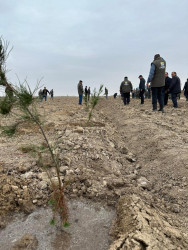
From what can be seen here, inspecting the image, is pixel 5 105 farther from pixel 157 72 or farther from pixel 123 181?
pixel 157 72

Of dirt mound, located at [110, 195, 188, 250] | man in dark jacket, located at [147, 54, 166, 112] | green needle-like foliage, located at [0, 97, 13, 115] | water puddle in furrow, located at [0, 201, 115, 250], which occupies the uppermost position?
man in dark jacket, located at [147, 54, 166, 112]

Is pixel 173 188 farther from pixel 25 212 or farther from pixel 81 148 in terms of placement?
pixel 25 212

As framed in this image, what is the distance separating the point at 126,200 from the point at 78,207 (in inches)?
26.8

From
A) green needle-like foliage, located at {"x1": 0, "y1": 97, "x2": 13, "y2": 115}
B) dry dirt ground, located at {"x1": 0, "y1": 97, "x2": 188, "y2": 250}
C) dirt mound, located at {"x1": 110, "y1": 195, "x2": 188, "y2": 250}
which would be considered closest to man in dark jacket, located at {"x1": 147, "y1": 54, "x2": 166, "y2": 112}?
dry dirt ground, located at {"x1": 0, "y1": 97, "x2": 188, "y2": 250}

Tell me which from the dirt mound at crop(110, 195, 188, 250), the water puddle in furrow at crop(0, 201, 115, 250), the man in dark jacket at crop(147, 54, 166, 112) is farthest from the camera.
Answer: the man in dark jacket at crop(147, 54, 166, 112)

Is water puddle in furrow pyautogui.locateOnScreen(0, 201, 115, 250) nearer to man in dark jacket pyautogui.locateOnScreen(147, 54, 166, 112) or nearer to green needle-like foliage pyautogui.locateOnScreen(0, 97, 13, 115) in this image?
green needle-like foliage pyautogui.locateOnScreen(0, 97, 13, 115)

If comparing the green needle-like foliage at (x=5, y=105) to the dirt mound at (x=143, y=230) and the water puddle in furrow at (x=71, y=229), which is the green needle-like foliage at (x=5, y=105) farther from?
the dirt mound at (x=143, y=230)

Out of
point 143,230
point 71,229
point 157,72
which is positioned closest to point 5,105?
point 71,229

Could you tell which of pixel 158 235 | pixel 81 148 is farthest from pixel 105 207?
pixel 81 148

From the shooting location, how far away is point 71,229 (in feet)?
8.84

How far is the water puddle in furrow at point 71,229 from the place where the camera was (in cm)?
248

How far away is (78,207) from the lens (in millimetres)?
3072

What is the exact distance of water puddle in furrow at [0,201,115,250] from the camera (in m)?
2.48

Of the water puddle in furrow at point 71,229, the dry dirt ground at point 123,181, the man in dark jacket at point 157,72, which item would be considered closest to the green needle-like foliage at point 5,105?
the dry dirt ground at point 123,181
